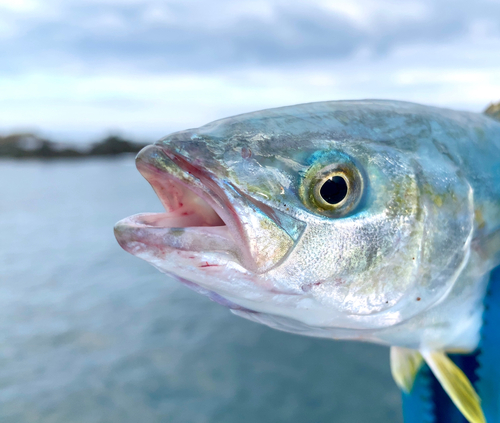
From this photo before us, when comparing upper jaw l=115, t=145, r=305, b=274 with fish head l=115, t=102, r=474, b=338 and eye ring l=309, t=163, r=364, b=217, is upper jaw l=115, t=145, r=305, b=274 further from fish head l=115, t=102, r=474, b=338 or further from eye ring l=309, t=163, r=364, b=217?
eye ring l=309, t=163, r=364, b=217

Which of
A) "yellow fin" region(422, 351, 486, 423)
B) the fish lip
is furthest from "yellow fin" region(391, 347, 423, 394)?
the fish lip

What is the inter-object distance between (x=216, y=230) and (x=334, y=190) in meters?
0.29

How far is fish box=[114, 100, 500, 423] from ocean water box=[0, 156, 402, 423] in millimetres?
2107

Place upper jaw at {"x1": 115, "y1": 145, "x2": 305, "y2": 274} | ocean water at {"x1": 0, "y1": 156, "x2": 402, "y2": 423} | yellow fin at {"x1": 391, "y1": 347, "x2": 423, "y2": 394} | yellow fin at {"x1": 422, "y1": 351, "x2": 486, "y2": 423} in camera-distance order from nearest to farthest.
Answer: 1. upper jaw at {"x1": 115, "y1": 145, "x2": 305, "y2": 274}
2. yellow fin at {"x1": 422, "y1": 351, "x2": 486, "y2": 423}
3. yellow fin at {"x1": 391, "y1": 347, "x2": 423, "y2": 394}
4. ocean water at {"x1": 0, "y1": 156, "x2": 402, "y2": 423}

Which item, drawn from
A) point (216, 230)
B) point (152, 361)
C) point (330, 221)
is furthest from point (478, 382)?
point (152, 361)

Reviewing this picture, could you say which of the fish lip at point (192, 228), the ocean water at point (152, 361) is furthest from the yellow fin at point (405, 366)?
the ocean water at point (152, 361)

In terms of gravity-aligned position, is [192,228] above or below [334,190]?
below

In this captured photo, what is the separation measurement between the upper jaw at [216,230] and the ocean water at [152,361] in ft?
7.86

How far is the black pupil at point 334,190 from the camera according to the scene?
85cm

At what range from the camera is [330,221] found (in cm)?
83

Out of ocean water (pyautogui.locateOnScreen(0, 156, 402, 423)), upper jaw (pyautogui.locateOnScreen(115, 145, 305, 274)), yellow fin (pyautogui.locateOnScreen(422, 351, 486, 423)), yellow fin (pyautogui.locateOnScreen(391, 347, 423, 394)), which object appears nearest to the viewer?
upper jaw (pyautogui.locateOnScreen(115, 145, 305, 274))

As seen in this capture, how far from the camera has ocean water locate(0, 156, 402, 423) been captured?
2781 mm

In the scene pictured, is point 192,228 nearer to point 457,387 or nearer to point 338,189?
point 338,189

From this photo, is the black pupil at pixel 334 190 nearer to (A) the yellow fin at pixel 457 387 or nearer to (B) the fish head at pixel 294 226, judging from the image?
(B) the fish head at pixel 294 226
